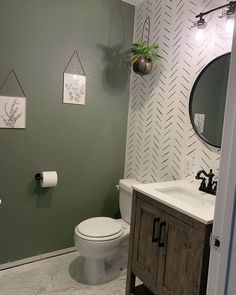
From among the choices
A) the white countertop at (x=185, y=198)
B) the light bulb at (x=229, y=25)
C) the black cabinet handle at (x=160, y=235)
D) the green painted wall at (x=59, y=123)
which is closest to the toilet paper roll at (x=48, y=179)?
the green painted wall at (x=59, y=123)

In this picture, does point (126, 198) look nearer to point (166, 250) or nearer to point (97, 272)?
point (97, 272)

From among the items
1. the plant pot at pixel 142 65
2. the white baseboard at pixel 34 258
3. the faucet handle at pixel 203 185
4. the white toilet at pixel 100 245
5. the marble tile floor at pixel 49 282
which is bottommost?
the marble tile floor at pixel 49 282

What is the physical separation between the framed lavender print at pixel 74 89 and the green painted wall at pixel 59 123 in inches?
2.2

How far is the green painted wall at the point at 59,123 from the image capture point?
2096 millimetres

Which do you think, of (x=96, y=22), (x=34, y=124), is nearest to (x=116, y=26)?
(x=96, y=22)

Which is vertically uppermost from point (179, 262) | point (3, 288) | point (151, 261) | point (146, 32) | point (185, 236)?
point (146, 32)

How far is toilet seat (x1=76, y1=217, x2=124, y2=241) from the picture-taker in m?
1.99

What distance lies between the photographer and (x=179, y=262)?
1475mm

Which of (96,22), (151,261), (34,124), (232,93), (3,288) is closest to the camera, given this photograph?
(232,93)

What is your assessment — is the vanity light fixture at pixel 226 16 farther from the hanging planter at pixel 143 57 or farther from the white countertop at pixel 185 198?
the white countertop at pixel 185 198

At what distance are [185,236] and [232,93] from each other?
0.90 meters

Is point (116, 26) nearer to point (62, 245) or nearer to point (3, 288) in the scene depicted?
point (62, 245)

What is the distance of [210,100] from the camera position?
1946mm

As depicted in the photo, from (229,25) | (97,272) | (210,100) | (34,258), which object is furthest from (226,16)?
(34,258)
